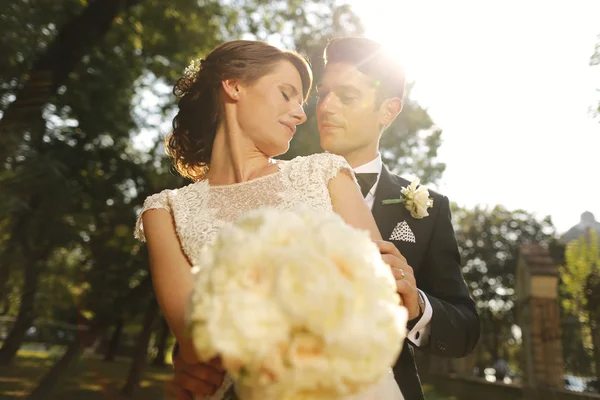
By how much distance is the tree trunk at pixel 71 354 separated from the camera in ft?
34.5

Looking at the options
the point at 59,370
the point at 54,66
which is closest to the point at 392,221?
the point at 54,66

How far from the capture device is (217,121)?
108 inches

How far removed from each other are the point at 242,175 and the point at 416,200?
0.87 meters

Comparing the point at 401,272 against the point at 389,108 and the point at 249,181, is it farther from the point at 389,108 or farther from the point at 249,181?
the point at 389,108

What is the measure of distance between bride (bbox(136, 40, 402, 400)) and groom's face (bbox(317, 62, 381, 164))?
345 millimetres

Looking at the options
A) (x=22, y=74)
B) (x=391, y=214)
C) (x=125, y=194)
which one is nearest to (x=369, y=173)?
(x=391, y=214)

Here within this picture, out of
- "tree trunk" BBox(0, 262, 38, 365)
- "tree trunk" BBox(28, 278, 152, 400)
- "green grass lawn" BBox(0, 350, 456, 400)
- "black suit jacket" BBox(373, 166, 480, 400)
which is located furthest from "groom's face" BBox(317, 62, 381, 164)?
"green grass lawn" BBox(0, 350, 456, 400)

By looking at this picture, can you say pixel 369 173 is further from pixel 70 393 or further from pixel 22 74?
pixel 70 393

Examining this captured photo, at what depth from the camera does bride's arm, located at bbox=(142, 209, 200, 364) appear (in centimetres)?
207

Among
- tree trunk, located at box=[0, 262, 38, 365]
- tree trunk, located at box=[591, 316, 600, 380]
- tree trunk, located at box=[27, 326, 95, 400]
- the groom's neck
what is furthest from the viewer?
tree trunk, located at box=[0, 262, 38, 365]

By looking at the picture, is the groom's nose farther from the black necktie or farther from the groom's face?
the black necktie

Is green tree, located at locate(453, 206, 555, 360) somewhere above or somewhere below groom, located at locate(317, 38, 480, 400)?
above

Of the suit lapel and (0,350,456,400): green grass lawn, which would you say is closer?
the suit lapel

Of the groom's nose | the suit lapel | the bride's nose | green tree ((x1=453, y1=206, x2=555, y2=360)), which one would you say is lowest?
the suit lapel
